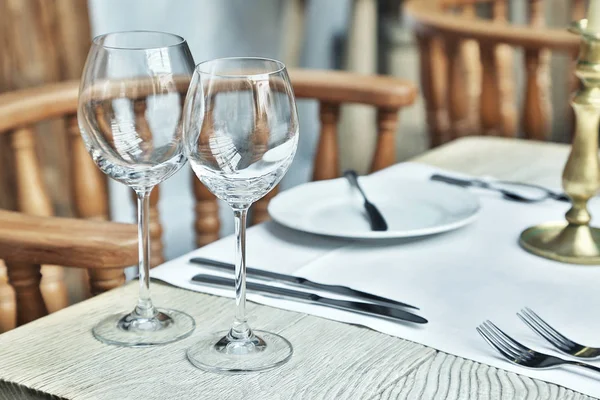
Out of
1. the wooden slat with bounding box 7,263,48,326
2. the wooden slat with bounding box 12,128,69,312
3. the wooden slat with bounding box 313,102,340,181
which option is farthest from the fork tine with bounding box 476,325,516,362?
the wooden slat with bounding box 313,102,340,181

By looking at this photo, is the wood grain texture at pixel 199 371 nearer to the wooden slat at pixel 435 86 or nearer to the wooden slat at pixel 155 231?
the wooden slat at pixel 155 231

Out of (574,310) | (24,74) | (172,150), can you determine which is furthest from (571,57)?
(172,150)

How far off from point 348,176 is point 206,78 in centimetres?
53

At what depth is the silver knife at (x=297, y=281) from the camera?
0.84 metres

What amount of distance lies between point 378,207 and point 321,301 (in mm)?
282

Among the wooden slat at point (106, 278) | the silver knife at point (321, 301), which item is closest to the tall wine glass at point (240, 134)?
the silver knife at point (321, 301)

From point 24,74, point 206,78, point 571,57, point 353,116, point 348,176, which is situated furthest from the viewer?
point 353,116

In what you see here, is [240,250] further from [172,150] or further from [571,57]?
[571,57]

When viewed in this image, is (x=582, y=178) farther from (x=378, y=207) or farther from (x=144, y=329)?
(x=144, y=329)

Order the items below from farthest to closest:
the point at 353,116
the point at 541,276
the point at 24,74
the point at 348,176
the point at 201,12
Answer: the point at 353,116
the point at 201,12
the point at 24,74
the point at 348,176
the point at 541,276

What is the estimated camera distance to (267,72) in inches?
26.5

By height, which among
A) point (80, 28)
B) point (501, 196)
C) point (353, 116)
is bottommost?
point (353, 116)

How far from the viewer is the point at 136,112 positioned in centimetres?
75

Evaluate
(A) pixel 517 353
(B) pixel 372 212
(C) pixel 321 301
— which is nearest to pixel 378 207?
(B) pixel 372 212
